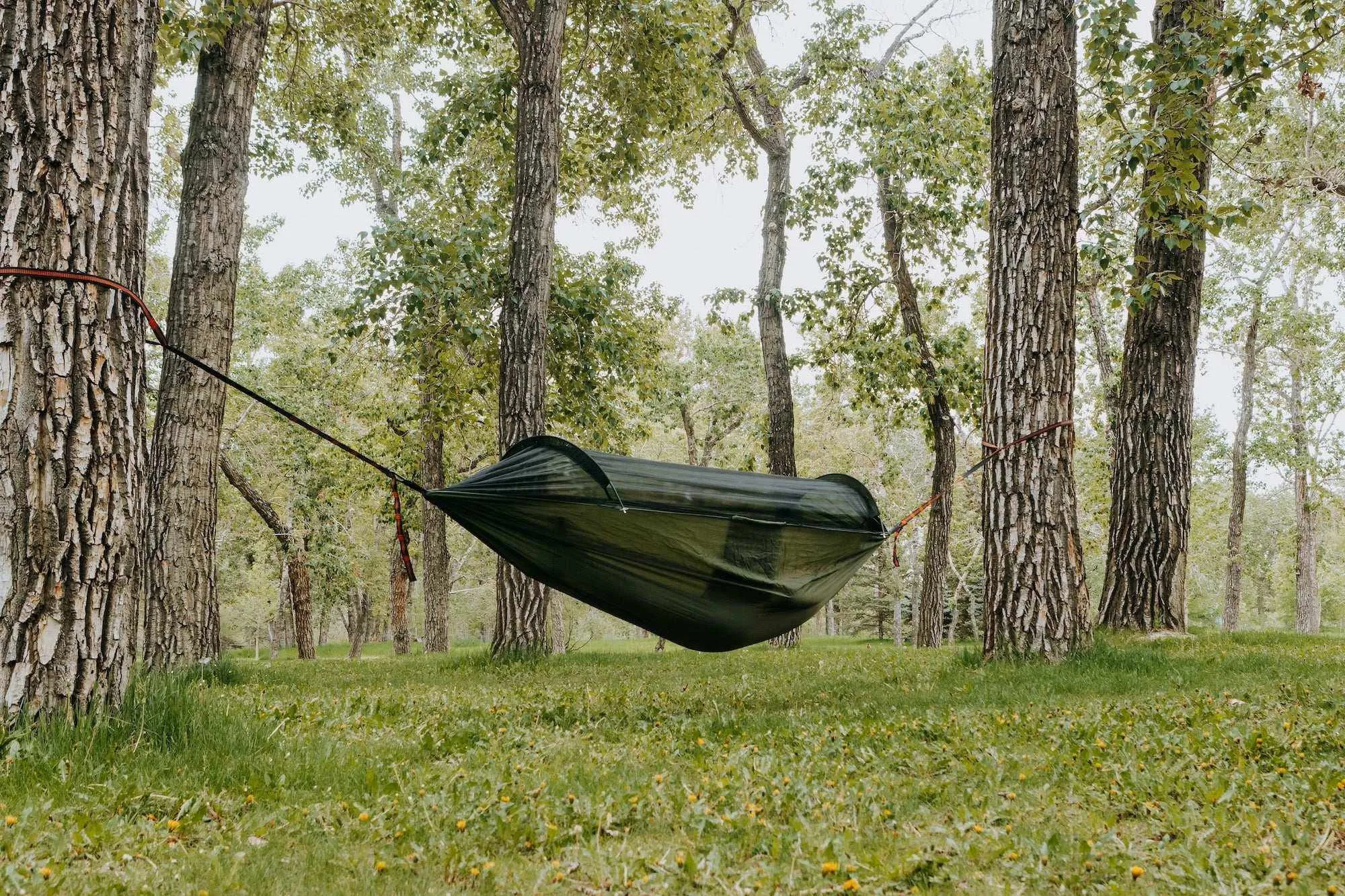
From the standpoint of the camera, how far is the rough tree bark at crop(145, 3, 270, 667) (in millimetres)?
6309

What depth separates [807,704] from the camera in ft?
15.9

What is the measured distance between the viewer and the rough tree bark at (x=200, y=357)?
6.31 m

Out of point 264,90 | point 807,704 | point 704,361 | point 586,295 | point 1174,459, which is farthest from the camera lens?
point 704,361

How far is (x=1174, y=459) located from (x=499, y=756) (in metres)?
6.54

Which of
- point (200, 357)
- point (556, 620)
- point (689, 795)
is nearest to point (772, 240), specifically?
point (556, 620)

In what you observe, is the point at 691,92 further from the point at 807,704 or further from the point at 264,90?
the point at 807,704

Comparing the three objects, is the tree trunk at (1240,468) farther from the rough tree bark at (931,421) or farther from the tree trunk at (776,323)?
the tree trunk at (776,323)

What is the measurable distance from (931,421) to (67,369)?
11.9 m

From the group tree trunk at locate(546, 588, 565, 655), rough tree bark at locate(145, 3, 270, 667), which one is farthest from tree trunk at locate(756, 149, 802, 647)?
rough tree bark at locate(145, 3, 270, 667)

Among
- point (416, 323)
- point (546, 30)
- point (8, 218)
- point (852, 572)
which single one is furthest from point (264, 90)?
point (852, 572)

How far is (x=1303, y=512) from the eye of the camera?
2247cm

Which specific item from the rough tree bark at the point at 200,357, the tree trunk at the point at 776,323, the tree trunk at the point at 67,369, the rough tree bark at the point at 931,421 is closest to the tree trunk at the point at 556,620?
the tree trunk at the point at 776,323

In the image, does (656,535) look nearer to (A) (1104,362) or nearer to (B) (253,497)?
(A) (1104,362)

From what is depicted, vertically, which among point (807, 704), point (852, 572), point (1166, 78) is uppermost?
point (1166, 78)
